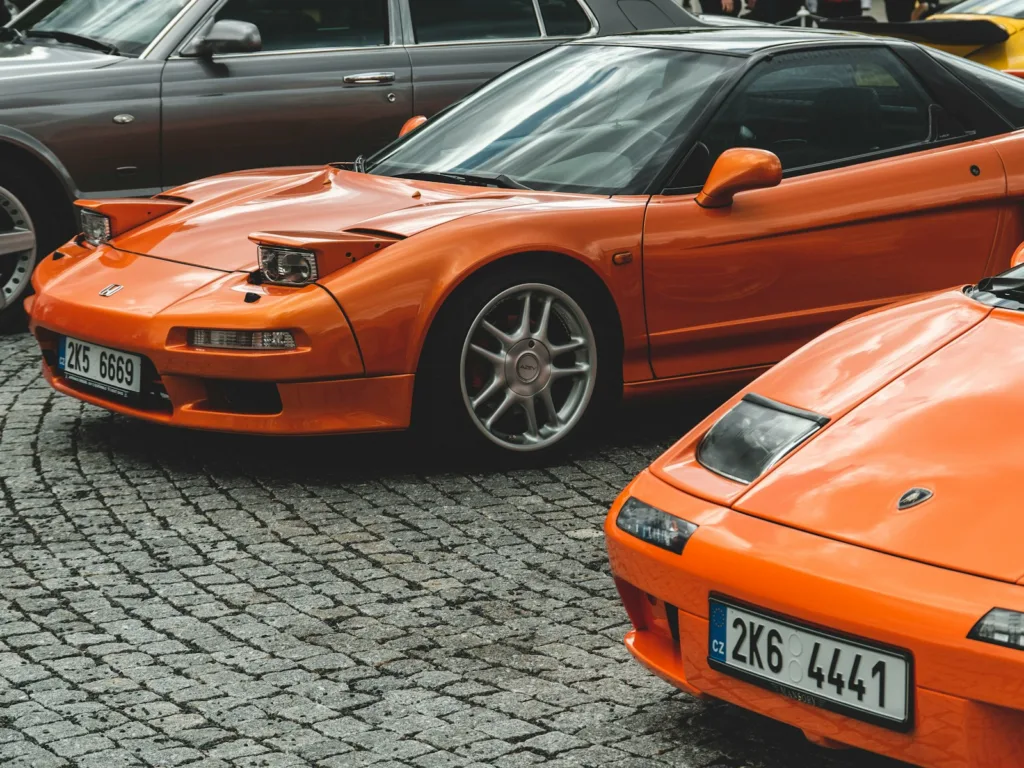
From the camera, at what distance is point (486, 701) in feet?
11.8

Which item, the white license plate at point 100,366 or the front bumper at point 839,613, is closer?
the front bumper at point 839,613

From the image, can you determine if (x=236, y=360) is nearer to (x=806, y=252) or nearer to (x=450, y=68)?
(x=806, y=252)

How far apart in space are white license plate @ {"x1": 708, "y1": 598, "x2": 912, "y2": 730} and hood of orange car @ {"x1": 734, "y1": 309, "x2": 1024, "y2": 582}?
18 cm

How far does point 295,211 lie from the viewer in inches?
222

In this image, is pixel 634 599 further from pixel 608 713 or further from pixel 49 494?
pixel 49 494

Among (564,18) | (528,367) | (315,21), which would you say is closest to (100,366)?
(528,367)

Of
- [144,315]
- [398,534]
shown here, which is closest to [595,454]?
[398,534]

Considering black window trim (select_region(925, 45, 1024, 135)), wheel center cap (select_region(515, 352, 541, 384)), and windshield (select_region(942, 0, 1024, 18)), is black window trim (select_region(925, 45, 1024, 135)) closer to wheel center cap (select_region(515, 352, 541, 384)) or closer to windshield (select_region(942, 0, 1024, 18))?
wheel center cap (select_region(515, 352, 541, 384))

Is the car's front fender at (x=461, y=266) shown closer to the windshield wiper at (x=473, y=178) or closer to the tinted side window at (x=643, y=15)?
Answer: the windshield wiper at (x=473, y=178)

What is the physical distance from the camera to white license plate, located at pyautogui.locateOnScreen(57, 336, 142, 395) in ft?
17.4

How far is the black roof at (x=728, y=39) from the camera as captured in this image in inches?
235

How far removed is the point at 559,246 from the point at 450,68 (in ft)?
11.3

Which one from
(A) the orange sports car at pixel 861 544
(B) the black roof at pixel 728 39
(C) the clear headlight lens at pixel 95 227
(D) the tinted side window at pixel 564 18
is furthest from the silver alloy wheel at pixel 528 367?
(D) the tinted side window at pixel 564 18

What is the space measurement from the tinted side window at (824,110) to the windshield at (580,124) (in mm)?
128
